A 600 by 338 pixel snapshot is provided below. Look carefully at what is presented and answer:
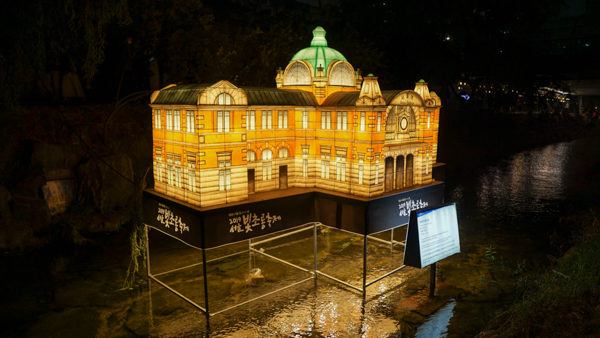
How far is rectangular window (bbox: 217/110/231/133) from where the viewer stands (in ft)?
46.3

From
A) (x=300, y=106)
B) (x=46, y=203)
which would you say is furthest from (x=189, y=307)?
(x=46, y=203)

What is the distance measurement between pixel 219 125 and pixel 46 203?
15519 mm

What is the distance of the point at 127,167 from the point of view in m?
27.5

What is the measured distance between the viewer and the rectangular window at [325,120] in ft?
55.3

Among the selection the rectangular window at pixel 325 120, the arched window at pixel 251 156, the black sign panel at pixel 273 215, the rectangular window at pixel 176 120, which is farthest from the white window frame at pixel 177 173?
the rectangular window at pixel 325 120

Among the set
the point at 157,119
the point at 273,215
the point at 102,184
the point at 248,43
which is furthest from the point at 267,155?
the point at 248,43

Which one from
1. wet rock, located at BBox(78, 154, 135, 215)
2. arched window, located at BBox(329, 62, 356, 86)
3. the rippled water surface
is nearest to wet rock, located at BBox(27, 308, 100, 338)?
the rippled water surface

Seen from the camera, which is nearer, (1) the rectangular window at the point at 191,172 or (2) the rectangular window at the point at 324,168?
(1) the rectangular window at the point at 191,172

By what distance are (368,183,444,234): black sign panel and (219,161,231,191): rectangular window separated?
496cm

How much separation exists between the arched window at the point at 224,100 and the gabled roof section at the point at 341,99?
13.8 ft

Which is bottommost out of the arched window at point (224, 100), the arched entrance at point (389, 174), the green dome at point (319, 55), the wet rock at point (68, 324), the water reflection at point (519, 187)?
the wet rock at point (68, 324)

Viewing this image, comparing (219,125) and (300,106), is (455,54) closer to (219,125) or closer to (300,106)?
(300,106)

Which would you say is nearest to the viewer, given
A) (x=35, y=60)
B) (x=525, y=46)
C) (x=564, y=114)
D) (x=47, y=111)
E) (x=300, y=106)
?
(x=35, y=60)

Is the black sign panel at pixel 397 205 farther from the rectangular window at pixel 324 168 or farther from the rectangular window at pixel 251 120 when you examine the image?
the rectangular window at pixel 251 120
